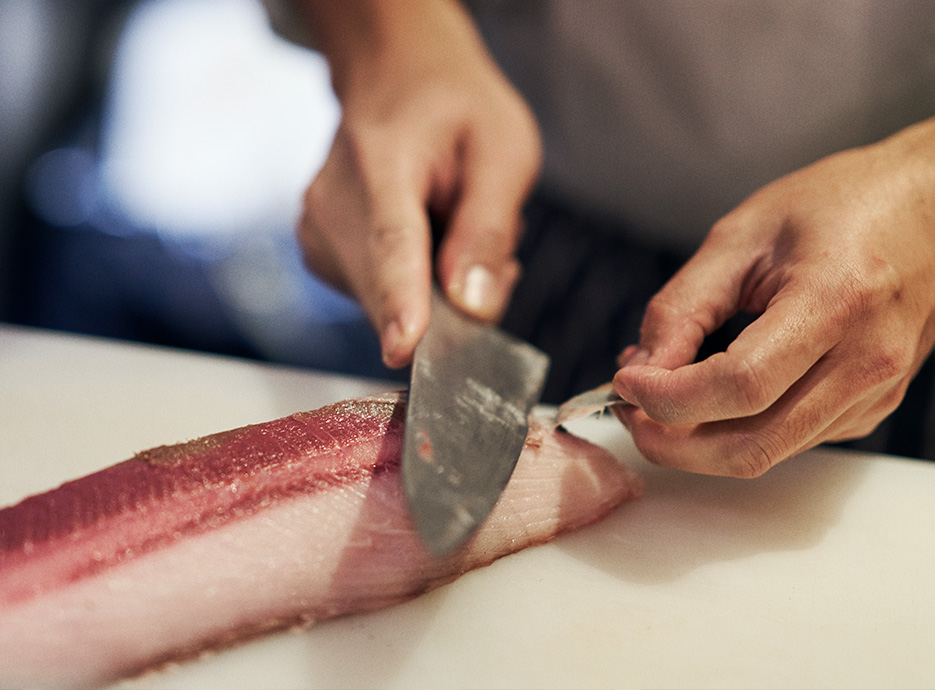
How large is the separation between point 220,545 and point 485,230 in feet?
2.60

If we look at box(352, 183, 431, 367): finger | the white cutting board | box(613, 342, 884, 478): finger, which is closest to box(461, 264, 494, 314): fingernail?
box(352, 183, 431, 367): finger

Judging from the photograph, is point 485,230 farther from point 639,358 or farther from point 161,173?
point 161,173

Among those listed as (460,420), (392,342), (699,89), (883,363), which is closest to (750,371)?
(883,363)

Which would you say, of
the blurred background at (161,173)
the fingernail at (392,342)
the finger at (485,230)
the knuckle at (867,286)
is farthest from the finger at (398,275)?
the blurred background at (161,173)

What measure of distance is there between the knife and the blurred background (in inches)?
77.0

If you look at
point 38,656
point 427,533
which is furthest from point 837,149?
point 38,656

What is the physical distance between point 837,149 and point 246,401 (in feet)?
4.59

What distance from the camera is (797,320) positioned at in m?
0.89

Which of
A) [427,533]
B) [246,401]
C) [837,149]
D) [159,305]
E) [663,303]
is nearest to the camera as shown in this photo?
[427,533]

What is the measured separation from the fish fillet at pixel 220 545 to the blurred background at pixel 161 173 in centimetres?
217

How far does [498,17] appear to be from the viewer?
6.18 ft

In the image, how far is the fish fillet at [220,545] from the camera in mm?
809

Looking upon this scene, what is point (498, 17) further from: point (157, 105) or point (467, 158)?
point (157, 105)

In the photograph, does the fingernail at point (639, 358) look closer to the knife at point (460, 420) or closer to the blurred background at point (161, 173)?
the knife at point (460, 420)
